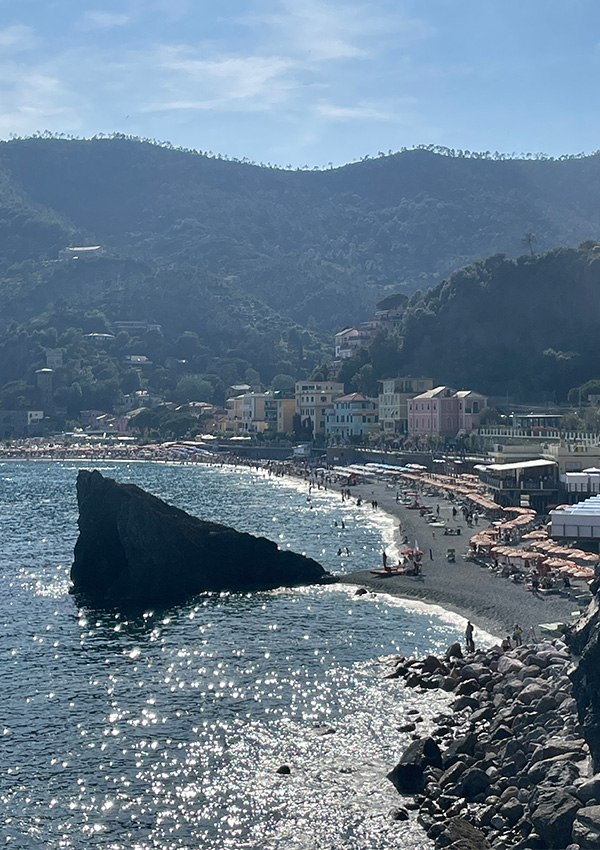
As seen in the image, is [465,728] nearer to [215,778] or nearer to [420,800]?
[420,800]

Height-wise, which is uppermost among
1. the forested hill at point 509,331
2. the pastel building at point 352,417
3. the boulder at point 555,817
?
the forested hill at point 509,331

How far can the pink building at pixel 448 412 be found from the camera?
4412 inches

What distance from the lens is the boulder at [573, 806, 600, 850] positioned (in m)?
17.1

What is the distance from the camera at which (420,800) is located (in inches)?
854

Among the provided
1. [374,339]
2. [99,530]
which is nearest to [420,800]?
[99,530]

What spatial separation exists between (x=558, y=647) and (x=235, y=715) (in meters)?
10.2

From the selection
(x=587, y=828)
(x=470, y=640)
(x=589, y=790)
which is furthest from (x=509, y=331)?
(x=587, y=828)

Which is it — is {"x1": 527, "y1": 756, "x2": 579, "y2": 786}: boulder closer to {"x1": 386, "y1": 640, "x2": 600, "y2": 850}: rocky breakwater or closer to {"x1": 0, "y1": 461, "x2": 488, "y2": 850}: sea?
{"x1": 386, "y1": 640, "x2": 600, "y2": 850}: rocky breakwater

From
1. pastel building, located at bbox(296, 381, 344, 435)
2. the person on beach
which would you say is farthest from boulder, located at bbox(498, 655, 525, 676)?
pastel building, located at bbox(296, 381, 344, 435)

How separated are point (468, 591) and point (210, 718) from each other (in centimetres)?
1736

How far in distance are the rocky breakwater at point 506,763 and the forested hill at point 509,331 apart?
328 feet

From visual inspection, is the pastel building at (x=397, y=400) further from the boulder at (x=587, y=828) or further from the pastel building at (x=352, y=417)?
the boulder at (x=587, y=828)

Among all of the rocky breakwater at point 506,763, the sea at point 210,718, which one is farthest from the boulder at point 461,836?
the sea at point 210,718

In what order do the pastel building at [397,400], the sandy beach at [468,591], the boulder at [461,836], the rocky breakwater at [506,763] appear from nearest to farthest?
the rocky breakwater at [506,763]
the boulder at [461,836]
the sandy beach at [468,591]
the pastel building at [397,400]
